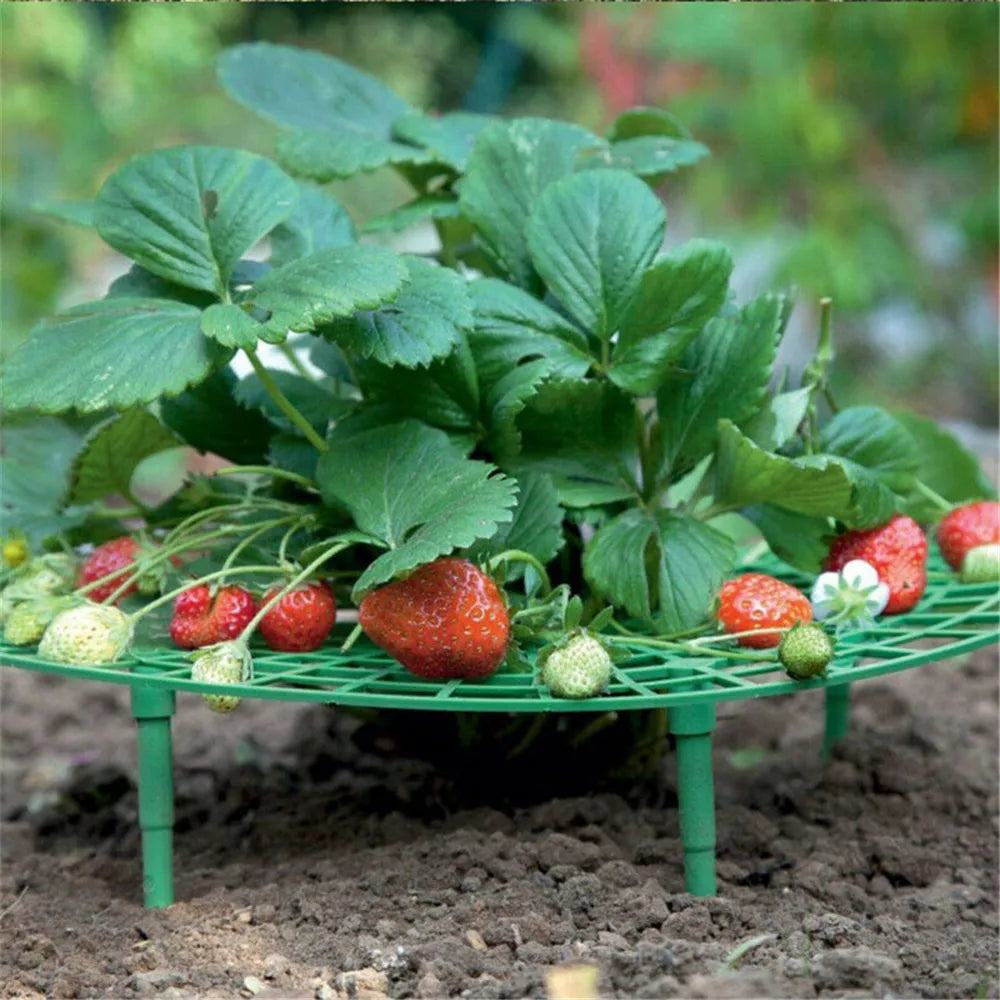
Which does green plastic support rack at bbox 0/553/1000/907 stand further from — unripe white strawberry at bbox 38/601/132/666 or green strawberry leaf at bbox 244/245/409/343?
green strawberry leaf at bbox 244/245/409/343

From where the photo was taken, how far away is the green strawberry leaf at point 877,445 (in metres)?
1.43

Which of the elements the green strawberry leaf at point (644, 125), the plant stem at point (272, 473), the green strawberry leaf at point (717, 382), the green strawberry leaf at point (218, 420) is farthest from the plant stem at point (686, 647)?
the green strawberry leaf at point (644, 125)

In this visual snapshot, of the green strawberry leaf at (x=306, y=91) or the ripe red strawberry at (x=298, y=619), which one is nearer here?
the ripe red strawberry at (x=298, y=619)

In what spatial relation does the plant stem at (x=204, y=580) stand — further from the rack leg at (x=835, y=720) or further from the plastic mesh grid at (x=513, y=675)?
the rack leg at (x=835, y=720)

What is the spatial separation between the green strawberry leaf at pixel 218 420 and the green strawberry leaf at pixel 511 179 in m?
0.29

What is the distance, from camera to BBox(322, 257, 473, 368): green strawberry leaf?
1224 mm

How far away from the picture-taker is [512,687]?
3.84 ft

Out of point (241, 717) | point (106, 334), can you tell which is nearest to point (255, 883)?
point (106, 334)

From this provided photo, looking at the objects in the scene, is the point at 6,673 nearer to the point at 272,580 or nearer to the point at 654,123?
the point at 272,580

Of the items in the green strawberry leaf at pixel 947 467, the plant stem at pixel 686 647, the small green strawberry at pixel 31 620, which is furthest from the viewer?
the green strawberry leaf at pixel 947 467

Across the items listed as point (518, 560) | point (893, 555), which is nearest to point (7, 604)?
point (518, 560)

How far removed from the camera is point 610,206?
135cm

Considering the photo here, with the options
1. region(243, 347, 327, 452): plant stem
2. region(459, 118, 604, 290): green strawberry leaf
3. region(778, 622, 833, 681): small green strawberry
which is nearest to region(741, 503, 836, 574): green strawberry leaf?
region(778, 622, 833, 681): small green strawberry

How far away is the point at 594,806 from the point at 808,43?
323 centimetres
